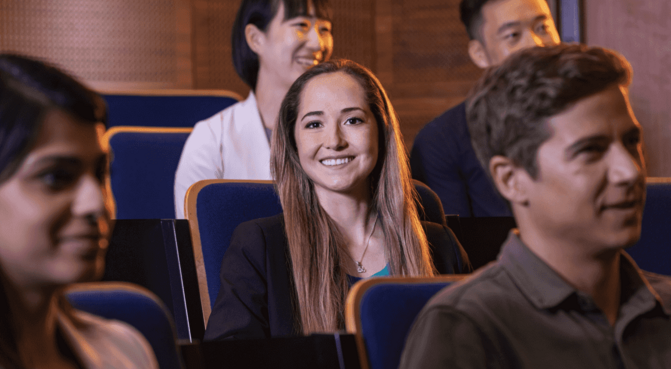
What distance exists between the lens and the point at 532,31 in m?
1.62

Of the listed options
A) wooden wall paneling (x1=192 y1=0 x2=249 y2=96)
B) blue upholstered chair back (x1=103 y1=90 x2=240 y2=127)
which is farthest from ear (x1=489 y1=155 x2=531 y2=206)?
wooden wall paneling (x1=192 y1=0 x2=249 y2=96)

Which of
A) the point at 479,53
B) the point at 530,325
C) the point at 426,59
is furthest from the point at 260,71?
the point at 530,325

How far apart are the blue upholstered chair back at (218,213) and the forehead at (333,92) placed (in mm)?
175

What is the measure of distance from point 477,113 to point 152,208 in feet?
4.07

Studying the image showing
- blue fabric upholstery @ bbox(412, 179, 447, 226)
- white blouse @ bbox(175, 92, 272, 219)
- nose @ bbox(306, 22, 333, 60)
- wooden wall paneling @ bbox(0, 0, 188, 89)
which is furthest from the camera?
wooden wall paneling @ bbox(0, 0, 188, 89)

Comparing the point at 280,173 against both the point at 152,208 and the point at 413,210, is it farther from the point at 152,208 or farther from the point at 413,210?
the point at 152,208

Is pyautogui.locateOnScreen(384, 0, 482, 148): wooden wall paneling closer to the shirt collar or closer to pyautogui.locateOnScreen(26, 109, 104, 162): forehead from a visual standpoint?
the shirt collar

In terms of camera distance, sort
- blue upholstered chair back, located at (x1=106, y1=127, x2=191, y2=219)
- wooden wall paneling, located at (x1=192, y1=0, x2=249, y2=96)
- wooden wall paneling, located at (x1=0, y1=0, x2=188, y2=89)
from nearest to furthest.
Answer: blue upholstered chair back, located at (x1=106, y1=127, x2=191, y2=219) < wooden wall paneling, located at (x1=0, y1=0, x2=188, y2=89) < wooden wall paneling, located at (x1=192, y1=0, x2=249, y2=96)

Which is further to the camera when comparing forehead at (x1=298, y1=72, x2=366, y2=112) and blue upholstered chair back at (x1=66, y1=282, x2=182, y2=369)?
forehead at (x1=298, y1=72, x2=366, y2=112)

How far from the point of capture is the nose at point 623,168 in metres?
0.49

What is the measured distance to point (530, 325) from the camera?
506 mm

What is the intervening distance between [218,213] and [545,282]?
71 cm

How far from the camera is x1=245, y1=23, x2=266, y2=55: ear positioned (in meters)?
1.79

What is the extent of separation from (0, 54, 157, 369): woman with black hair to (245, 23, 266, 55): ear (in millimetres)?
1487
